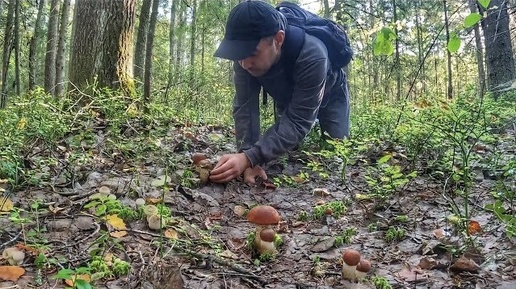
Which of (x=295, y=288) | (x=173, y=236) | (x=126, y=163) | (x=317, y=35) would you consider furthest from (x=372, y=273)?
(x=317, y=35)

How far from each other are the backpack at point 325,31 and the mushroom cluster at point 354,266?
255cm

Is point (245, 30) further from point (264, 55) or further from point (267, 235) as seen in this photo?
point (267, 235)

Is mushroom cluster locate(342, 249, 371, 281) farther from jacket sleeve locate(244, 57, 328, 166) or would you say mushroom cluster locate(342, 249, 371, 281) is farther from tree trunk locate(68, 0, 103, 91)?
tree trunk locate(68, 0, 103, 91)

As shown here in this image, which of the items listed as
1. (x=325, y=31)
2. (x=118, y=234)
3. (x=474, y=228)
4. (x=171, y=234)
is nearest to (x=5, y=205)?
(x=118, y=234)

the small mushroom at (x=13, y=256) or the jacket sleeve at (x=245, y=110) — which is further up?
the jacket sleeve at (x=245, y=110)

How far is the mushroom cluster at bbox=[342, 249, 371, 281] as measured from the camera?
208 cm

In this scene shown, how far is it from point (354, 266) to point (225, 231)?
3.10 feet

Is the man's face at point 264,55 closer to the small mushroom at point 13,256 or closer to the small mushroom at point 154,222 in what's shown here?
the small mushroom at point 154,222

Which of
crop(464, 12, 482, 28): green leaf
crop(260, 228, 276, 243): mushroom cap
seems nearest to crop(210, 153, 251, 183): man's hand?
crop(260, 228, 276, 243): mushroom cap

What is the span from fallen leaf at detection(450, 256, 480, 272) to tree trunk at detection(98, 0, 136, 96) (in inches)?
171

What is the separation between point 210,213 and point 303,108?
1341 millimetres

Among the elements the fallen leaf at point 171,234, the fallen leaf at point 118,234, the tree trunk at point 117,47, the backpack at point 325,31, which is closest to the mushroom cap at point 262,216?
the fallen leaf at point 171,234

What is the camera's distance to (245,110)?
4.07 meters

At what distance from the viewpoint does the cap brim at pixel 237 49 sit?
3275mm
